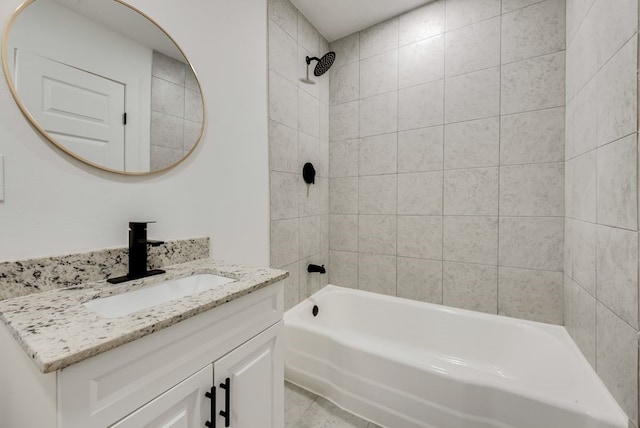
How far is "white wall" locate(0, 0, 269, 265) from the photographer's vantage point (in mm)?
775

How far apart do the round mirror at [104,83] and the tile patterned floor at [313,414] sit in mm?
1469

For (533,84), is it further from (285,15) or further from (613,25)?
(285,15)

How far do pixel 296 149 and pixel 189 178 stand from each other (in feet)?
2.90

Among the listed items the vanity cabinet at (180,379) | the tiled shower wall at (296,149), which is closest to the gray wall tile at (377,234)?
the tiled shower wall at (296,149)

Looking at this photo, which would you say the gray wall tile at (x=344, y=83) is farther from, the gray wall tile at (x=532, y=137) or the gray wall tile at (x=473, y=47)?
the gray wall tile at (x=532, y=137)

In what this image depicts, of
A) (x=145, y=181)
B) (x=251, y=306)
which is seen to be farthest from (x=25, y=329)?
(x=145, y=181)

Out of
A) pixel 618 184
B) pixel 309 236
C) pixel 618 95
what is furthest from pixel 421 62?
pixel 309 236

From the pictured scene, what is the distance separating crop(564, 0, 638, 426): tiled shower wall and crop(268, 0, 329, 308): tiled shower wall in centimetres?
158

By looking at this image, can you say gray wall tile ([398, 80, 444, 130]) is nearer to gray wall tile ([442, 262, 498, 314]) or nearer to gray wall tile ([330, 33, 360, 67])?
gray wall tile ([330, 33, 360, 67])

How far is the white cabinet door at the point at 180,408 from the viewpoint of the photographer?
0.59 meters

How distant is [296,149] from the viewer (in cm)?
193

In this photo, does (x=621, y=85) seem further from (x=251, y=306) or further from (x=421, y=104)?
(x=251, y=306)

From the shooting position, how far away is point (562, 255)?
5.15ft

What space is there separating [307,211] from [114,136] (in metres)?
1.30
